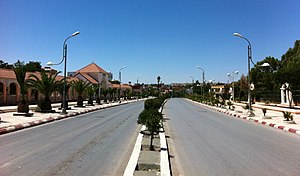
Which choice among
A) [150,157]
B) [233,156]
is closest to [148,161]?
[150,157]

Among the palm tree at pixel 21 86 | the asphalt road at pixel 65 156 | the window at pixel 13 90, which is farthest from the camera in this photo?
the window at pixel 13 90

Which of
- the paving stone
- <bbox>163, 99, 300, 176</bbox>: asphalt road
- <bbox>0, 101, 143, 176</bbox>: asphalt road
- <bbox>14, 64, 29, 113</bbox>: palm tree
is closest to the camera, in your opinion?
<bbox>0, 101, 143, 176</bbox>: asphalt road

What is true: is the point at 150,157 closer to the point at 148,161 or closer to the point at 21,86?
the point at 148,161

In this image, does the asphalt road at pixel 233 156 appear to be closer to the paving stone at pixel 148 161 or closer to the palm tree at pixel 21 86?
the paving stone at pixel 148 161

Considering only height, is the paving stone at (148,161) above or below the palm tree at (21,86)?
below

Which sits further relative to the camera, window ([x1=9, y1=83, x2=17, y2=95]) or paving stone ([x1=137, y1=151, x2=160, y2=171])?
window ([x1=9, y1=83, x2=17, y2=95])

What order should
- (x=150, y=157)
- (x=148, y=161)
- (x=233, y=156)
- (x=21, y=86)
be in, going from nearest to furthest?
(x=148, y=161), (x=150, y=157), (x=233, y=156), (x=21, y=86)

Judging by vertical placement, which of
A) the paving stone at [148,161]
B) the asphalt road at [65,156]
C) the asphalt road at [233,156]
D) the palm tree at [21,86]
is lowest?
the asphalt road at [233,156]

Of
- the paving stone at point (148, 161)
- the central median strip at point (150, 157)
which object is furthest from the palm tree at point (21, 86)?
the paving stone at point (148, 161)

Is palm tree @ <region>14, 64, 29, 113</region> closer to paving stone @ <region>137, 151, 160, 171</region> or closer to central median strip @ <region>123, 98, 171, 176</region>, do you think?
central median strip @ <region>123, 98, 171, 176</region>

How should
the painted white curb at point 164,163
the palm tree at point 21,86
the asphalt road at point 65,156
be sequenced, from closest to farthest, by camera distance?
the painted white curb at point 164,163, the asphalt road at point 65,156, the palm tree at point 21,86

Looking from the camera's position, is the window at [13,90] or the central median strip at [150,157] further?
the window at [13,90]

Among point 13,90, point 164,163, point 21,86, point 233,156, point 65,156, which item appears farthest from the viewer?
point 13,90

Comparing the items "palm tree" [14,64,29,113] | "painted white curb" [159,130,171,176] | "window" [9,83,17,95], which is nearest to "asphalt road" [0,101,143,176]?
"painted white curb" [159,130,171,176]
